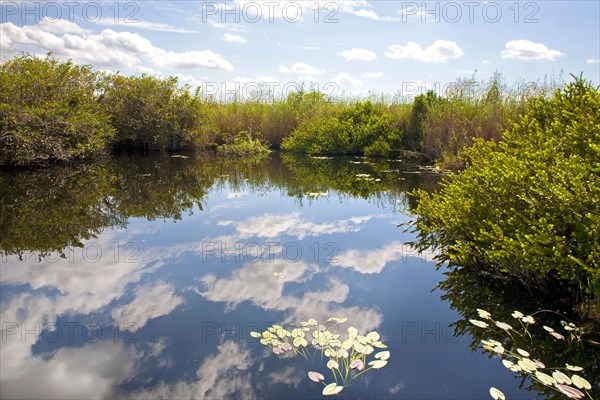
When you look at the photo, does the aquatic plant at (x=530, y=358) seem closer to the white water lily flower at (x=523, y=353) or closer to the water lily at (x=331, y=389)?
the white water lily flower at (x=523, y=353)

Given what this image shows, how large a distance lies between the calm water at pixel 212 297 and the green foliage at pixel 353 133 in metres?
9.71

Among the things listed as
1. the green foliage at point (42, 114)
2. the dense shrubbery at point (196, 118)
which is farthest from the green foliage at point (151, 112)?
the green foliage at point (42, 114)

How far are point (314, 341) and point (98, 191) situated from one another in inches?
306

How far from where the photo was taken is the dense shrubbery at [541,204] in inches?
144

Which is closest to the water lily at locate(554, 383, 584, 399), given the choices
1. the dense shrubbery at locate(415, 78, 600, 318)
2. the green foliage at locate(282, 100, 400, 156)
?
the dense shrubbery at locate(415, 78, 600, 318)

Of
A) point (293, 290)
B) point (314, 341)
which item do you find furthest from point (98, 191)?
point (314, 341)

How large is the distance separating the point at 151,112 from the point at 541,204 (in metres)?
17.1

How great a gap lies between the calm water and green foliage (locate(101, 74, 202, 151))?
947 cm

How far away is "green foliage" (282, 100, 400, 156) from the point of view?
1822cm

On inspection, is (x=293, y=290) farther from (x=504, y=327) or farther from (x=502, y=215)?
(x=502, y=215)

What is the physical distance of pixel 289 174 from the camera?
13.1m

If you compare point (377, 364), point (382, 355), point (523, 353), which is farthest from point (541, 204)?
point (377, 364)

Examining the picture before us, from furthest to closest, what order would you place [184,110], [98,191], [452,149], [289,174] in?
[184,110], [452,149], [289,174], [98,191]

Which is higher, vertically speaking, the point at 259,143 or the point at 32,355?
the point at 259,143
